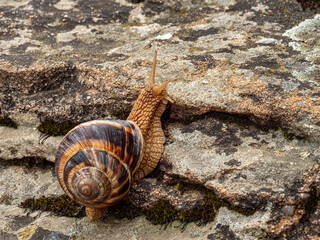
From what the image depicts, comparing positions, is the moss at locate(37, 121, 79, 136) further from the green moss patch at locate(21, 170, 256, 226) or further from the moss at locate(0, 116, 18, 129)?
the green moss patch at locate(21, 170, 256, 226)

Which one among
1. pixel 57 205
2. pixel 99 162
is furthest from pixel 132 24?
pixel 57 205

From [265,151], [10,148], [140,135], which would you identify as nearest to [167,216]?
[140,135]

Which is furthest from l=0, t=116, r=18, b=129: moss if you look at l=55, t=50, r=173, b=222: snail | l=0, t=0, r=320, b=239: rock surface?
l=55, t=50, r=173, b=222: snail

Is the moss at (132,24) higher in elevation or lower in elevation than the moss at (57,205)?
higher

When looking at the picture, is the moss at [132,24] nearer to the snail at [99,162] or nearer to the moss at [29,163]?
the snail at [99,162]

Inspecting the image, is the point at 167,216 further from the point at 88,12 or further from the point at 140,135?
the point at 88,12

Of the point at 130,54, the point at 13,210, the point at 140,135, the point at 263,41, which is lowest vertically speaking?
the point at 13,210

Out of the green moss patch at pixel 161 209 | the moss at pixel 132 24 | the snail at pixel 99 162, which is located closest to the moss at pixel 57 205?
the green moss patch at pixel 161 209

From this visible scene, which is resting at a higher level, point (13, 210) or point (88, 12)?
point (88, 12)
